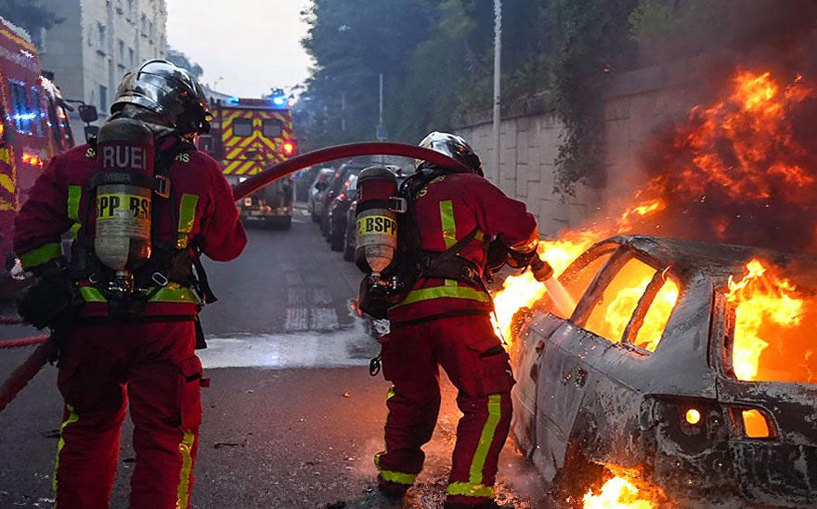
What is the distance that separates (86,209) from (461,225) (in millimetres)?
1746

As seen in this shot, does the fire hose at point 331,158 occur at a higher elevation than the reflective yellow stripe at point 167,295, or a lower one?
higher

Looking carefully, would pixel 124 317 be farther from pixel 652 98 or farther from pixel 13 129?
pixel 652 98

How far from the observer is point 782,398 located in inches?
110

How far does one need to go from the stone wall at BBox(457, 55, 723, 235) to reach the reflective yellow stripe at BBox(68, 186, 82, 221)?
773 cm

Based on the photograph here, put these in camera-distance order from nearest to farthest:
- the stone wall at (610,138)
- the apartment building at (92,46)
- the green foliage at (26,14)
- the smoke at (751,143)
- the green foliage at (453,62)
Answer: the smoke at (751,143) → the stone wall at (610,138) → the green foliage at (453,62) → the green foliage at (26,14) → the apartment building at (92,46)

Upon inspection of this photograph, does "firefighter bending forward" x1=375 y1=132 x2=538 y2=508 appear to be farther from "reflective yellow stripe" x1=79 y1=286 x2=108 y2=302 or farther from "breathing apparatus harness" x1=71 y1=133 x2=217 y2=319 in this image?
"reflective yellow stripe" x1=79 y1=286 x2=108 y2=302

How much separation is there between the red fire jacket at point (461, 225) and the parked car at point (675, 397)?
0.53 meters

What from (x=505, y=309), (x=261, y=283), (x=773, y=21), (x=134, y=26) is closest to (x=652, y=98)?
(x=773, y=21)

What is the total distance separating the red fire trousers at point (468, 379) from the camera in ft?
12.5

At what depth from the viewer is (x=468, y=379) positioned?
3.86m

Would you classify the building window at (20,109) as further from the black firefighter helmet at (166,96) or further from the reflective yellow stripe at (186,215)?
the reflective yellow stripe at (186,215)

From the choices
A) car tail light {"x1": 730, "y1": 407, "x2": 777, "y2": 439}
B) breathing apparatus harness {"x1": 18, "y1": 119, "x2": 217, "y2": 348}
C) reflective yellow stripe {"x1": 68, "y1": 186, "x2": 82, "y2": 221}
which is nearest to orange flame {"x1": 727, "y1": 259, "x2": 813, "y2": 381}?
car tail light {"x1": 730, "y1": 407, "x2": 777, "y2": 439}

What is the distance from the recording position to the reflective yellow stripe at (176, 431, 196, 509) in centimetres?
320

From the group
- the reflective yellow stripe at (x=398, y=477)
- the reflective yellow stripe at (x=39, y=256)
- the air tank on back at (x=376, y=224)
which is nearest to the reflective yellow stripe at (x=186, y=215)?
the reflective yellow stripe at (x=39, y=256)
